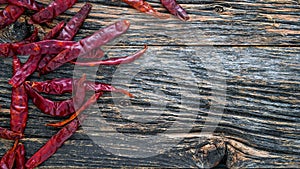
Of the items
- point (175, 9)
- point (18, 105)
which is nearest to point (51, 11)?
point (18, 105)

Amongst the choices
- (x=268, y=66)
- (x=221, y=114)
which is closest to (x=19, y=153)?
(x=221, y=114)

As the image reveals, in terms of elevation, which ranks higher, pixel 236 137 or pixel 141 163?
pixel 236 137

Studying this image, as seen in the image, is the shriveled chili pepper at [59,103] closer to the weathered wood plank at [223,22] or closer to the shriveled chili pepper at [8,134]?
the shriveled chili pepper at [8,134]

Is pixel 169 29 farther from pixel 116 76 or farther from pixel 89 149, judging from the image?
pixel 89 149

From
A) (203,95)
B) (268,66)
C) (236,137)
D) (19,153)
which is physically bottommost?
(19,153)

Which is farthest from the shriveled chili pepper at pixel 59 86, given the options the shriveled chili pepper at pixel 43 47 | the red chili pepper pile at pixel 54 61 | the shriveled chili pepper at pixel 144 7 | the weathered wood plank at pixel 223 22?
the shriveled chili pepper at pixel 144 7

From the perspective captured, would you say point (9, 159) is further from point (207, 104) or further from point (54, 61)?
point (207, 104)
